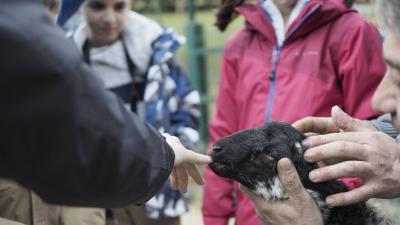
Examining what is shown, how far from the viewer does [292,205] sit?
2.52 meters

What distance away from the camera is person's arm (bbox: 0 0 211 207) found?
4.58 ft

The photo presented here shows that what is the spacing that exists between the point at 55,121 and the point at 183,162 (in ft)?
3.16

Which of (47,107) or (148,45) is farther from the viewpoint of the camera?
(148,45)

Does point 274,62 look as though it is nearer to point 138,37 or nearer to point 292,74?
point 292,74

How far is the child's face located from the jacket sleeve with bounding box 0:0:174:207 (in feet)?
8.76

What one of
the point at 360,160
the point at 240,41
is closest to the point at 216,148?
the point at 360,160

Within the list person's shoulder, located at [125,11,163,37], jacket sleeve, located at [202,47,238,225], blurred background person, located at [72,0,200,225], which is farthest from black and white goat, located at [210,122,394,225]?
person's shoulder, located at [125,11,163,37]

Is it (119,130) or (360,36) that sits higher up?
(119,130)

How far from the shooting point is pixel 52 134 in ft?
4.79

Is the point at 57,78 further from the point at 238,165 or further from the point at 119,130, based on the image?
the point at 238,165

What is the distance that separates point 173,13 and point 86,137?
10.9 meters

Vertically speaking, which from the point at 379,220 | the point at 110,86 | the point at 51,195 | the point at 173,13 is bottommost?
the point at 173,13

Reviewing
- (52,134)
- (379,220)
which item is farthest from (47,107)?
(379,220)

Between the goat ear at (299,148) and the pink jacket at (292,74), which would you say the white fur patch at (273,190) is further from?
the pink jacket at (292,74)
